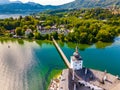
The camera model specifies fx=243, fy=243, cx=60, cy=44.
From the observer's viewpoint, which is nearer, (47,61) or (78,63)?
(78,63)

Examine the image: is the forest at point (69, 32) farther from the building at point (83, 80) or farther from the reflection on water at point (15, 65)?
the building at point (83, 80)

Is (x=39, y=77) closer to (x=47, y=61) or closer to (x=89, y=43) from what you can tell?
(x=47, y=61)

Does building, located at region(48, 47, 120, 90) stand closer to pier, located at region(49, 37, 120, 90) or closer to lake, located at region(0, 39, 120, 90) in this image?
pier, located at region(49, 37, 120, 90)

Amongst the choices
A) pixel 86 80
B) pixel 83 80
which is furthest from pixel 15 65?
pixel 86 80

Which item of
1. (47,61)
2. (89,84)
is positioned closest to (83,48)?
(47,61)

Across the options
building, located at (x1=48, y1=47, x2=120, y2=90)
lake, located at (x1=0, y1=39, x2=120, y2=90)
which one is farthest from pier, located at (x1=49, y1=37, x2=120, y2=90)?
lake, located at (x1=0, y1=39, x2=120, y2=90)

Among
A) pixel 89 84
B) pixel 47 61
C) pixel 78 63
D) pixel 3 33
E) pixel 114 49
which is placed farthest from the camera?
pixel 3 33

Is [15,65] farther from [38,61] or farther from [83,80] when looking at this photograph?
[83,80]

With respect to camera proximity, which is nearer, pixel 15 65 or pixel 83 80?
pixel 83 80
